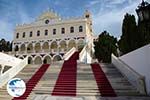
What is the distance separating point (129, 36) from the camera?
18172 mm

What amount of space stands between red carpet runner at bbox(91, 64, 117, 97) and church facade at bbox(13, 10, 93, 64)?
2058 cm

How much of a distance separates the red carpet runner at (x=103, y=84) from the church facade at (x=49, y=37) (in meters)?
20.6

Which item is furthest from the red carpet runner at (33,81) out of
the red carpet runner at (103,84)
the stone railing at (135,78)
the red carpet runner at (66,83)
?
A: the stone railing at (135,78)

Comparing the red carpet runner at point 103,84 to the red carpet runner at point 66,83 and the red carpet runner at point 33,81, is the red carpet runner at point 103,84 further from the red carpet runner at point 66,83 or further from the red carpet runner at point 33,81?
the red carpet runner at point 33,81

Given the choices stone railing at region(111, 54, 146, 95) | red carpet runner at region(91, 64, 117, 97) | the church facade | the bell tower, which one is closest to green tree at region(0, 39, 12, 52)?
the church facade

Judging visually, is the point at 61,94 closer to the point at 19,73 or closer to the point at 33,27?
the point at 19,73

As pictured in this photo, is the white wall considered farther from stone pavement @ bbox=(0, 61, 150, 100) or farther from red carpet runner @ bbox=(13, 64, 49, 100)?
red carpet runner @ bbox=(13, 64, 49, 100)

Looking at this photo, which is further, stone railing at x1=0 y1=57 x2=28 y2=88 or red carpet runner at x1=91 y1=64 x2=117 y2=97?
stone railing at x1=0 y1=57 x2=28 y2=88

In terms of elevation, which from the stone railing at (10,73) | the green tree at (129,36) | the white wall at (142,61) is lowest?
the stone railing at (10,73)

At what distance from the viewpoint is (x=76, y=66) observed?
17812 millimetres

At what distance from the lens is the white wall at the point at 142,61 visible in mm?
10542

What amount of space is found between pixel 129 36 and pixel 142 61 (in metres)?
7.21

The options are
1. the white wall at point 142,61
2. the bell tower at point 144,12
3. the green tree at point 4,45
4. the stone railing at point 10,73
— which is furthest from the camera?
the green tree at point 4,45

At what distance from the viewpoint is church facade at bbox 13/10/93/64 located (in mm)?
37656
